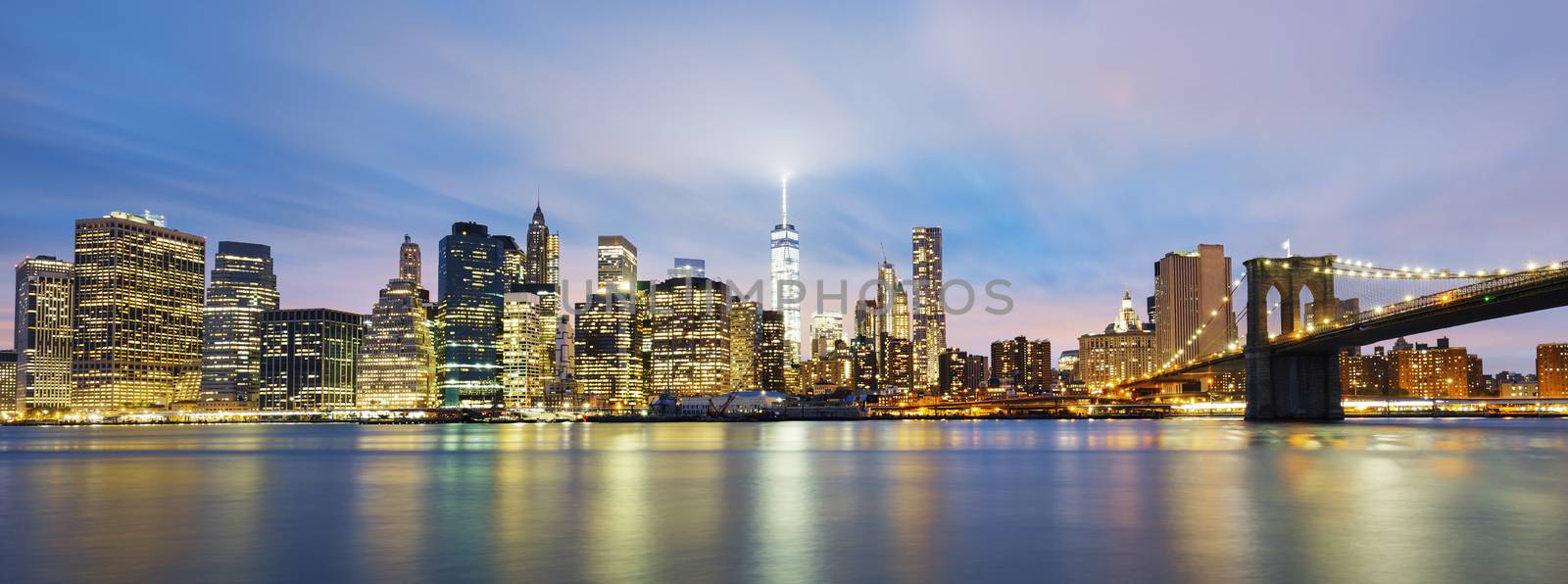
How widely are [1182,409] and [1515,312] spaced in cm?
12623

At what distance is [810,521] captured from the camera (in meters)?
26.5

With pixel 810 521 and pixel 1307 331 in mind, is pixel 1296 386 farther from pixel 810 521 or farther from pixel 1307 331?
pixel 810 521

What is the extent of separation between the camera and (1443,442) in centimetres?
6850

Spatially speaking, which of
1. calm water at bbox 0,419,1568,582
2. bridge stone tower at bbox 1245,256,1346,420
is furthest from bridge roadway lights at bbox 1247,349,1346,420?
calm water at bbox 0,419,1568,582

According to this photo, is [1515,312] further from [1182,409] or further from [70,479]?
[1182,409]

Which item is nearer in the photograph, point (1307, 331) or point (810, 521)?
point (810, 521)

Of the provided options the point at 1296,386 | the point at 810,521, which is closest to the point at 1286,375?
the point at 1296,386

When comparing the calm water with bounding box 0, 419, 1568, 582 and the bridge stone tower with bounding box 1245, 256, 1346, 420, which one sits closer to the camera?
the calm water with bounding box 0, 419, 1568, 582

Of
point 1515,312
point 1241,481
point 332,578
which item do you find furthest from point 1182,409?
point 332,578

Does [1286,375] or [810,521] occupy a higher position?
[1286,375]

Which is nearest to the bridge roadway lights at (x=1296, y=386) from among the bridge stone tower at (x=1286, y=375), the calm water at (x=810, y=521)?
the bridge stone tower at (x=1286, y=375)

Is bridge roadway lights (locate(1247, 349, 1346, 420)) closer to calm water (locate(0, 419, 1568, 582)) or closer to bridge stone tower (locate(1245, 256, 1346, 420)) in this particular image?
bridge stone tower (locate(1245, 256, 1346, 420))

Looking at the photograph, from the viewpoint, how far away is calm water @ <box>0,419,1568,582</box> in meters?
19.0

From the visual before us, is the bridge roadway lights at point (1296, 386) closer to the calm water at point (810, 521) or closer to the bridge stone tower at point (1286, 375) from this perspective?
the bridge stone tower at point (1286, 375)
